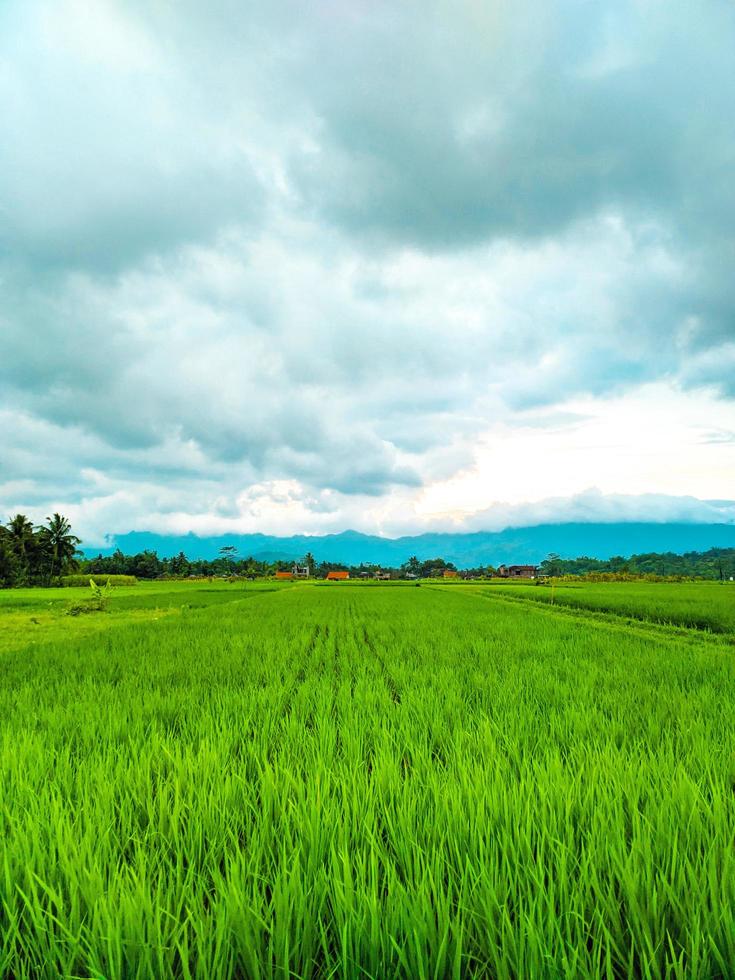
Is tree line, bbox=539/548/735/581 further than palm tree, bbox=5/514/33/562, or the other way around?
tree line, bbox=539/548/735/581

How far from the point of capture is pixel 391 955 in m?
1.28

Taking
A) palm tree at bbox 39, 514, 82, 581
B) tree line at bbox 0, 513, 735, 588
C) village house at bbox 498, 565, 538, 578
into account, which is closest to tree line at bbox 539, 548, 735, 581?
tree line at bbox 0, 513, 735, 588

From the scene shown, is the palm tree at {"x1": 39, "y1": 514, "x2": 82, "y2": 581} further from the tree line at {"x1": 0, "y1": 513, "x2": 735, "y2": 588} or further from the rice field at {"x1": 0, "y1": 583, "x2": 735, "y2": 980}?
the rice field at {"x1": 0, "y1": 583, "x2": 735, "y2": 980}

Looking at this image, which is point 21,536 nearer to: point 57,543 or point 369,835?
point 57,543

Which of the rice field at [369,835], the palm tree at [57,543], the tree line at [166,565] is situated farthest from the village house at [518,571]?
the rice field at [369,835]

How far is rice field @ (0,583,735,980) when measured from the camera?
4.44ft

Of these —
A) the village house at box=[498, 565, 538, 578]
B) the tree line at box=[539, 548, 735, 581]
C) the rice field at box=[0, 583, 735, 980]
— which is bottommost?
the village house at box=[498, 565, 538, 578]

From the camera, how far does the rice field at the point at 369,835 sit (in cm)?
135

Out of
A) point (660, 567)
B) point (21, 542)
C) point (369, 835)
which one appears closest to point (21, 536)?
point (21, 542)

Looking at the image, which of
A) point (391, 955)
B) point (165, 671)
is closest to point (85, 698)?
point (165, 671)

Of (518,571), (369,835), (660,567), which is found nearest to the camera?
(369,835)

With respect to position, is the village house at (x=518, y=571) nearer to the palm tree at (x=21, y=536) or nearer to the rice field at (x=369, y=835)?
the palm tree at (x=21, y=536)

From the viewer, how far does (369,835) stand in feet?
5.72

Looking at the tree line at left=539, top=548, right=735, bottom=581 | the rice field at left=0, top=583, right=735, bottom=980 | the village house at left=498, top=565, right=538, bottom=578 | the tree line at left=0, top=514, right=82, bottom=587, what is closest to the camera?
the rice field at left=0, top=583, right=735, bottom=980
